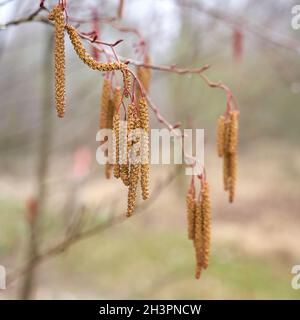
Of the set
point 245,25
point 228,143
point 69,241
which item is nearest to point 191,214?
point 228,143

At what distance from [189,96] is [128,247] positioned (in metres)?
2.93

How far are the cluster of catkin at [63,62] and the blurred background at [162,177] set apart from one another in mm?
1276

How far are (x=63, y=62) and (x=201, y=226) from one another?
0.61m

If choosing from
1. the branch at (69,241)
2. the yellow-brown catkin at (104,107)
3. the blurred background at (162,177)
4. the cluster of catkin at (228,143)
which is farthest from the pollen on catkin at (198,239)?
the blurred background at (162,177)

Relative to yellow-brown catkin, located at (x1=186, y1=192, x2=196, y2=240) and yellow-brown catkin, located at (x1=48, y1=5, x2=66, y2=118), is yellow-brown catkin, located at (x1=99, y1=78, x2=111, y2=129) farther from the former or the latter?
yellow-brown catkin, located at (x1=48, y1=5, x2=66, y2=118)

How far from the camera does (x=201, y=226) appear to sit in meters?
1.36

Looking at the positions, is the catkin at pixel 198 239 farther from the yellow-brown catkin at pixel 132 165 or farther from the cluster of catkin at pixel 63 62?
the cluster of catkin at pixel 63 62

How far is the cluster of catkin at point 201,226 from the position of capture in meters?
1.35

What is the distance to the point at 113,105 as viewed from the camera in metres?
1.41

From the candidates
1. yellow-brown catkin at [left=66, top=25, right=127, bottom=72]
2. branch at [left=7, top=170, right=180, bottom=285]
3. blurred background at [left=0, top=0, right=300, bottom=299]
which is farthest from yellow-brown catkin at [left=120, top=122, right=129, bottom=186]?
blurred background at [left=0, top=0, right=300, bottom=299]

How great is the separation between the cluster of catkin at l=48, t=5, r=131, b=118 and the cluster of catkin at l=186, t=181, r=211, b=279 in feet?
1.60

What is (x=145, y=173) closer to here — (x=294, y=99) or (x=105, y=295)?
(x=105, y=295)

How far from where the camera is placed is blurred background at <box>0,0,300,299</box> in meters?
4.12
